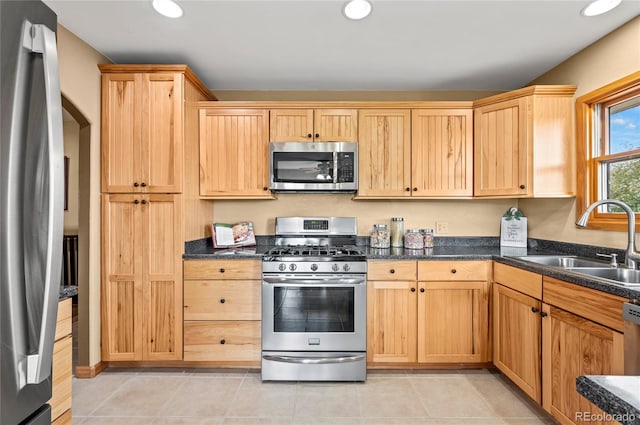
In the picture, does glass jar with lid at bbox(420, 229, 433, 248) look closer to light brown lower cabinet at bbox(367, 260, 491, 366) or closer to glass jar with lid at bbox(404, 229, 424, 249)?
glass jar with lid at bbox(404, 229, 424, 249)

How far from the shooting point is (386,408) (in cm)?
210

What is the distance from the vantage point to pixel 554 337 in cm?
184

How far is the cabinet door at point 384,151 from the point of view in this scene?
2.88 m

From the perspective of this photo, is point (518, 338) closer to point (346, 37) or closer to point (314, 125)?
point (314, 125)

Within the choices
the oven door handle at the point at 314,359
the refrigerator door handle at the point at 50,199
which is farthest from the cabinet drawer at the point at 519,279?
the refrigerator door handle at the point at 50,199

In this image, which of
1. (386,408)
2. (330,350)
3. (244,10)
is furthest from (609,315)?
(244,10)

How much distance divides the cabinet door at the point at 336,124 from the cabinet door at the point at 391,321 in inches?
50.0

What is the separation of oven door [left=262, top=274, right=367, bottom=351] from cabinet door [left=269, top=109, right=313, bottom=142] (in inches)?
47.2

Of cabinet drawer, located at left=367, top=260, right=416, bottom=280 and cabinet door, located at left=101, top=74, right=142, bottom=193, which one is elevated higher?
cabinet door, located at left=101, top=74, right=142, bottom=193

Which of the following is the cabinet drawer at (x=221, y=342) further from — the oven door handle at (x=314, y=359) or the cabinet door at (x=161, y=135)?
the cabinet door at (x=161, y=135)

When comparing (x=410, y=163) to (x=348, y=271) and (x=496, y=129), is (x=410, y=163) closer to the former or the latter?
(x=496, y=129)

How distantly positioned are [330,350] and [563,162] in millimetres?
2287

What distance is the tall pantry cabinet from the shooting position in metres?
2.50

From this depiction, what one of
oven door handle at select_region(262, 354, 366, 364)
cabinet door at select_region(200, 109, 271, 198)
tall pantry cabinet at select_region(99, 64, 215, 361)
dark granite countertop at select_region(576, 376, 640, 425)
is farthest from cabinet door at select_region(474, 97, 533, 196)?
tall pantry cabinet at select_region(99, 64, 215, 361)
